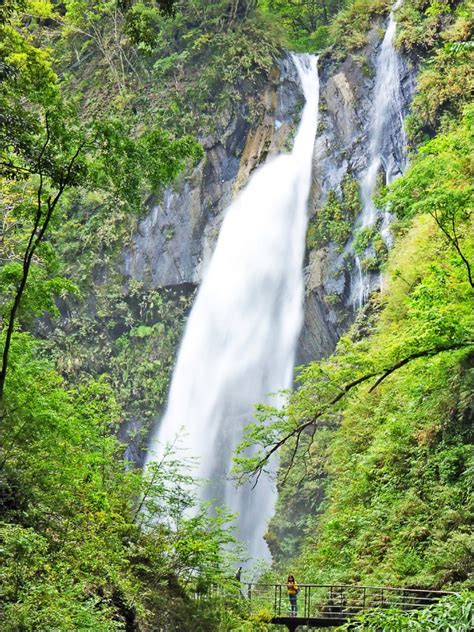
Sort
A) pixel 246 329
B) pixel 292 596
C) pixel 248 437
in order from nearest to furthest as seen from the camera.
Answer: pixel 248 437
pixel 292 596
pixel 246 329

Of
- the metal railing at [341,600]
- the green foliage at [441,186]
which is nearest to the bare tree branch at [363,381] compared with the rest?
the green foliage at [441,186]

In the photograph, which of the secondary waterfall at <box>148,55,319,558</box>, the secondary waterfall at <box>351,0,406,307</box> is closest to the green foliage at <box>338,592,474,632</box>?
the secondary waterfall at <box>351,0,406,307</box>

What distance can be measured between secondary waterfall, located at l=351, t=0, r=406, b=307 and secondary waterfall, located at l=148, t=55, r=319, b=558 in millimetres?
3231

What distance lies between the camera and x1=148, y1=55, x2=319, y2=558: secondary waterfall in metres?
22.0

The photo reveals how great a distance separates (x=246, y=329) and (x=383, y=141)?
8.18m

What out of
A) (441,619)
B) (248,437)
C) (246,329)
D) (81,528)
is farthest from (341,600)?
(246,329)

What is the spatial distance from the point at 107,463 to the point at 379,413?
18.8ft

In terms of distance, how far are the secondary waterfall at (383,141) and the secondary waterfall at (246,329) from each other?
127 inches

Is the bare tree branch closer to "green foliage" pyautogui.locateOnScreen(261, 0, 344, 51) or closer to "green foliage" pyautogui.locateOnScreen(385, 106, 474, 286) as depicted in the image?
"green foliage" pyautogui.locateOnScreen(385, 106, 474, 286)

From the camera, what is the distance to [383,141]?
20531mm

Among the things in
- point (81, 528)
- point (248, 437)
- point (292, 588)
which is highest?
point (248, 437)

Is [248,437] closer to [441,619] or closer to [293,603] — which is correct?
[293,603]

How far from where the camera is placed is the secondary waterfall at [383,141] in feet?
62.0

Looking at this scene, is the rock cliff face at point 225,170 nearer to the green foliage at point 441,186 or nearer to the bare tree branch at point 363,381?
the green foliage at point 441,186
